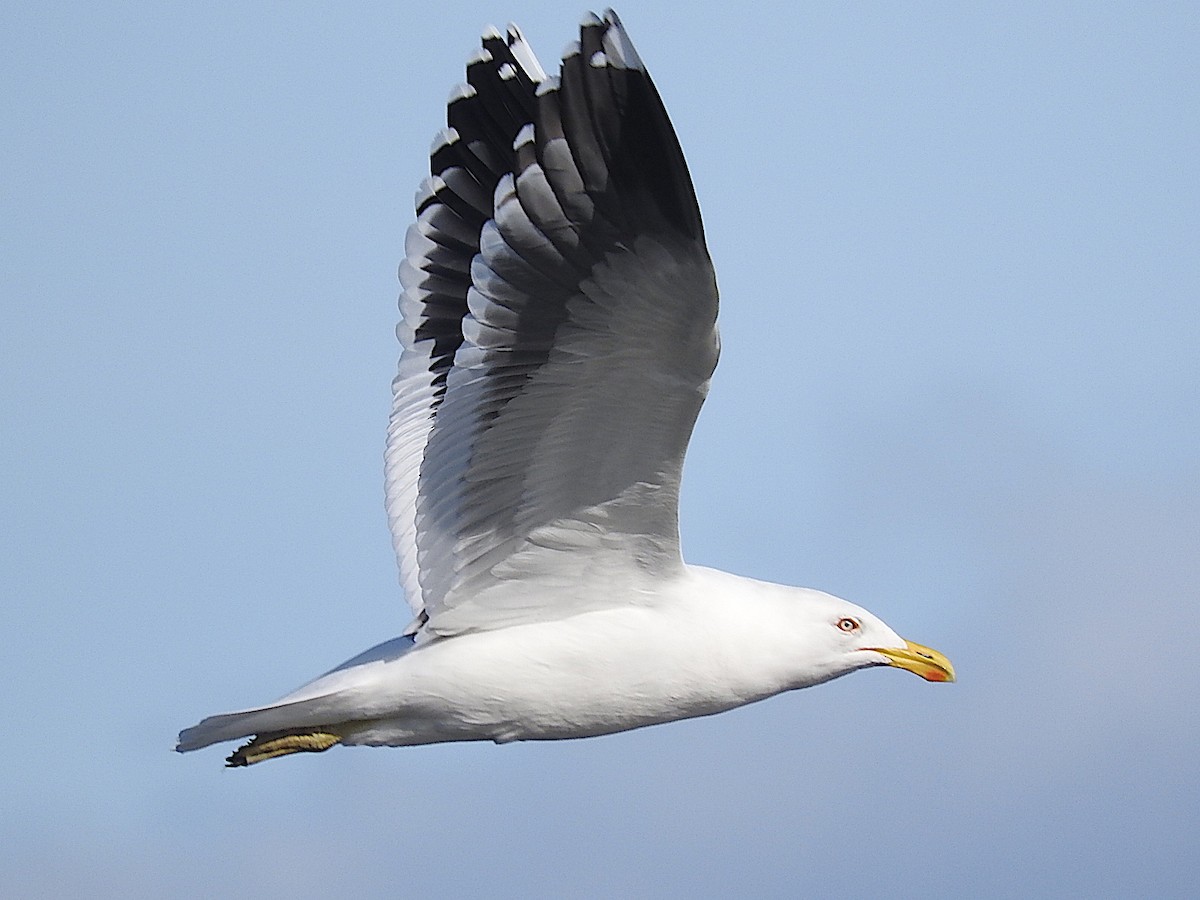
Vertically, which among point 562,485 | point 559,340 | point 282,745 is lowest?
point 282,745

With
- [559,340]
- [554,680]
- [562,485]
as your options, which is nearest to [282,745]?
[554,680]

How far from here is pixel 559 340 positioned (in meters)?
8.15

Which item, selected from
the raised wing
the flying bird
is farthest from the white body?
the raised wing

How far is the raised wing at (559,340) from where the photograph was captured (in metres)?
7.65

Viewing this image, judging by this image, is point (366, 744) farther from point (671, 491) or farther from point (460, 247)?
point (460, 247)

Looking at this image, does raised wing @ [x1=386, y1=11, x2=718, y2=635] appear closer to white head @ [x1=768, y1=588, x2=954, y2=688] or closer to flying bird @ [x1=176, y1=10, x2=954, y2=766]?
flying bird @ [x1=176, y1=10, x2=954, y2=766]

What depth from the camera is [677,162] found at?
7586 millimetres

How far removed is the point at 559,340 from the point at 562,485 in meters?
0.88

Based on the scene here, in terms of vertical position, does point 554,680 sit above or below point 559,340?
Result: below

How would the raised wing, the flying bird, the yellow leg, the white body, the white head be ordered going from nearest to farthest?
the raised wing
the flying bird
the white body
the yellow leg
the white head

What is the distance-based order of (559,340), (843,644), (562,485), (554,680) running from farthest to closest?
(843,644) → (554,680) → (562,485) → (559,340)

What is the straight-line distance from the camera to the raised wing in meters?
7.65

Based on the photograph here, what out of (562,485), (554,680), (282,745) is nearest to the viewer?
(562,485)

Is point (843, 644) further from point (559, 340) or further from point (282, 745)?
point (282, 745)
